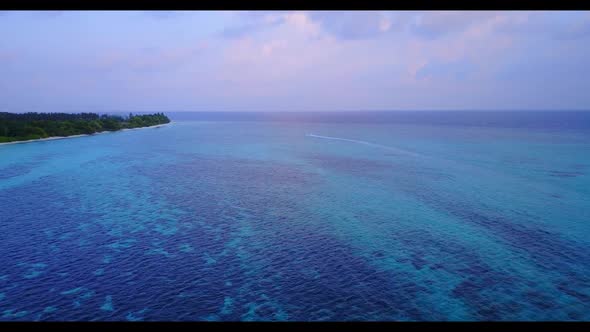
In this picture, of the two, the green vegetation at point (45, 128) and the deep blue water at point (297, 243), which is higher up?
the green vegetation at point (45, 128)

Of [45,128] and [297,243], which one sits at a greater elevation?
[45,128]

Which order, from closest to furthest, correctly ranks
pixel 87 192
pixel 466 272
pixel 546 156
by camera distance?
pixel 466 272 → pixel 87 192 → pixel 546 156

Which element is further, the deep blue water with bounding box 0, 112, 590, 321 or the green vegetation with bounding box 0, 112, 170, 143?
the green vegetation with bounding box 0, 112, 170, 143

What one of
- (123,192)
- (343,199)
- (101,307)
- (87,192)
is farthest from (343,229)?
(87,192)

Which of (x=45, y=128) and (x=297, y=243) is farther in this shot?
(x=45, y=128)

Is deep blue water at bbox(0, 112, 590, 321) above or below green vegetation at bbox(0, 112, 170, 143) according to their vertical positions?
below

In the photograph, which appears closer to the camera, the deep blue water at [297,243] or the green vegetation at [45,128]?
the deep blue water at [297,243]
